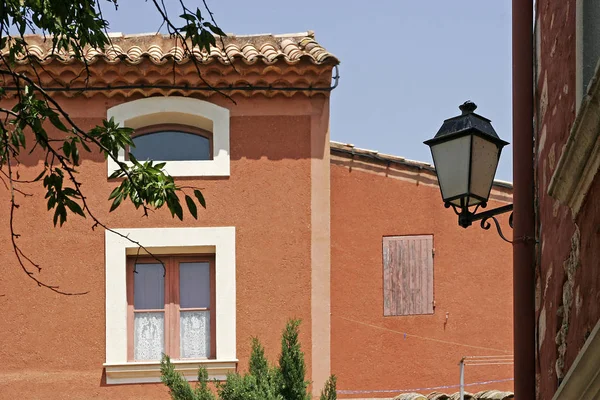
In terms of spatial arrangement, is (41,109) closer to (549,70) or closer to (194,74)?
(549,70)

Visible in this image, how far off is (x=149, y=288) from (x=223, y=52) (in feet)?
9.28

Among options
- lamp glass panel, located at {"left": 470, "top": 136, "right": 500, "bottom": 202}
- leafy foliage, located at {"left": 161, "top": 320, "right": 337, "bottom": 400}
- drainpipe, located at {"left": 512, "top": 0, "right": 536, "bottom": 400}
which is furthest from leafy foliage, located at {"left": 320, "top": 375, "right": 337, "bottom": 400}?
drainpipe, located at {"left": 512, "top": 0, "right": 536, "bottom": 400}

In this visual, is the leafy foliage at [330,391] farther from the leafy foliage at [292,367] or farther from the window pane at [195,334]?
the window pane at [195,334]

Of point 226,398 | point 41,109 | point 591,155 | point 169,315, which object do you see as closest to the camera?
point 591,155

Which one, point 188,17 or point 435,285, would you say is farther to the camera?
point 435,285

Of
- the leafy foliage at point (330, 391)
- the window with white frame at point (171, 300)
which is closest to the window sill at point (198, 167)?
the window with white frame at point (171, 300)

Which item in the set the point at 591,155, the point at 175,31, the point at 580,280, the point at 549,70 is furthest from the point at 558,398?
the point at 175,31

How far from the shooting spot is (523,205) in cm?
712

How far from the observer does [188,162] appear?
52.6ft

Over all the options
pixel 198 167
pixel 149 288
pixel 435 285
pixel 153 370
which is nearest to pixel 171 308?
pixel 149 288

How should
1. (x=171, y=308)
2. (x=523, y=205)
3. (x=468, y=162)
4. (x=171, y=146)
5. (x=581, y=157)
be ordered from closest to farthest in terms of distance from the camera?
(x=581, y=157)
(x=523, y=205)
(x=468, y=162)
(x=171, y=308)
(x=171, y=146)

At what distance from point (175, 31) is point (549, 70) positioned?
7.01ft

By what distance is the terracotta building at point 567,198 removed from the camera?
4.96 metres

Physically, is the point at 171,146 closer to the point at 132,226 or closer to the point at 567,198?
the point at 132,226
